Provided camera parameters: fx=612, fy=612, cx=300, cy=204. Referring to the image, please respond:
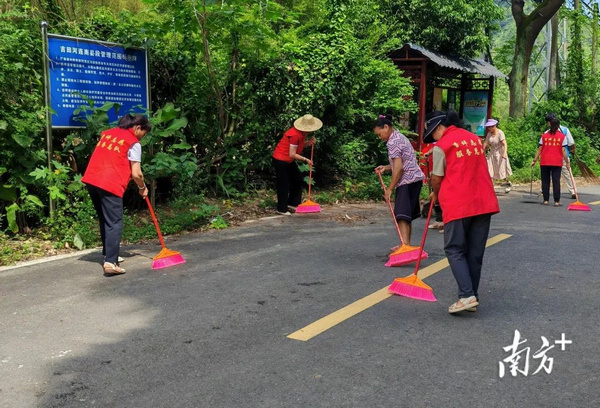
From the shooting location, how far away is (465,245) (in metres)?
5.11

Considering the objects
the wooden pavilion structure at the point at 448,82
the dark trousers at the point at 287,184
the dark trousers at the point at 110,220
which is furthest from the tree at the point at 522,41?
the dark trousers at the point at 110,220

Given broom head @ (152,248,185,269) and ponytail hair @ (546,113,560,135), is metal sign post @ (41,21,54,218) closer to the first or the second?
broom head @ (152,248,185,269)

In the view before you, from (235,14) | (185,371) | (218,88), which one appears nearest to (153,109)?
(218,88)

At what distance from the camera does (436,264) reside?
22.6 ft

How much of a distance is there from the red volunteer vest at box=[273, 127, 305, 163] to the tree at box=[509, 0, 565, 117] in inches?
613

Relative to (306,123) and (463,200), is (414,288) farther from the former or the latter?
(306,123)

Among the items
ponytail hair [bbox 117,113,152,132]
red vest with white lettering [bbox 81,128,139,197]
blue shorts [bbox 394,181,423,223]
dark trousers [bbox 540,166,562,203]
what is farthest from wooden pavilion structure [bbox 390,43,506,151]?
red vest with white lettering [bbox 81,128,139,197]

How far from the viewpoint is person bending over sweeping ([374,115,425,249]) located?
6.89 metres

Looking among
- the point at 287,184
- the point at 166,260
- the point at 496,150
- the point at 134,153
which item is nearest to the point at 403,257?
the point at 166,260

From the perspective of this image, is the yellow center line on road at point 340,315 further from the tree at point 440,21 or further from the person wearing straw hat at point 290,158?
the tree at point 440,21

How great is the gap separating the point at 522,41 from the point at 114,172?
20.4 metres

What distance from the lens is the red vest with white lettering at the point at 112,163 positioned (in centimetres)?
635

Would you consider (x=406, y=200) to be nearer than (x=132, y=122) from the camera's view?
No

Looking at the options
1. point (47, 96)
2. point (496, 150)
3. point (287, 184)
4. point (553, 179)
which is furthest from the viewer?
point (496, 150)
